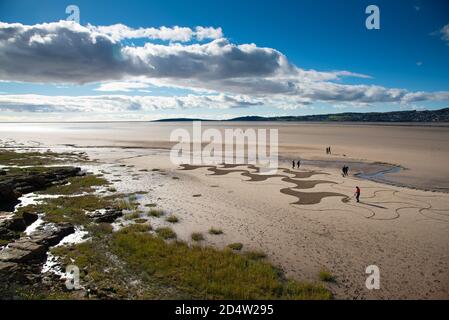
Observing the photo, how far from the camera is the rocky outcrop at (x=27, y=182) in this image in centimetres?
3284

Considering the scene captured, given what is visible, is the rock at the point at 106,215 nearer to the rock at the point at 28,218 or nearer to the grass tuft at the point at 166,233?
the rock at the point at 28,218

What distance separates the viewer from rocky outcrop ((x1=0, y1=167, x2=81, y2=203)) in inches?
1293

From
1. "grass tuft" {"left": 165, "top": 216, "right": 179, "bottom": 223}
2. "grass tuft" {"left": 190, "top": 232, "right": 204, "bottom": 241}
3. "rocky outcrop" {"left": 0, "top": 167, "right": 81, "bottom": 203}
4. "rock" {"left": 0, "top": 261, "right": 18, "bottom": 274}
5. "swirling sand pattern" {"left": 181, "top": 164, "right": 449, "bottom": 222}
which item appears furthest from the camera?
"rocky outcrop" {"left": 0, "top": 167, "right": 81, "bottom": 203}

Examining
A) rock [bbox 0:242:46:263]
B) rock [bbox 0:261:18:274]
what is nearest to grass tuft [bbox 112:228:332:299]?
rock [bbox 0:242:46:263]

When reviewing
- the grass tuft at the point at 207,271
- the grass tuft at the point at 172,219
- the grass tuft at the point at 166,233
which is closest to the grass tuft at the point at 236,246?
the grass tuft at the point at 207,271

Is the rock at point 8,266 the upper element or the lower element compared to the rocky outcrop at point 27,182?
lower

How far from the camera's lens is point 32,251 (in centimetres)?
1939

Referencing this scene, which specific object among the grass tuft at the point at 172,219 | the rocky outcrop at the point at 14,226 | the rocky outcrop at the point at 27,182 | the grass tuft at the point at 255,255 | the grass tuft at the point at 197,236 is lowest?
the grass tuft at the point at 255,255

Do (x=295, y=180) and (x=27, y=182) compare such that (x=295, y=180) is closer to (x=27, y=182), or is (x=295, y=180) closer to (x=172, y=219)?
(x=172, y=219)

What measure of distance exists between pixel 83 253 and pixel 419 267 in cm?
2085

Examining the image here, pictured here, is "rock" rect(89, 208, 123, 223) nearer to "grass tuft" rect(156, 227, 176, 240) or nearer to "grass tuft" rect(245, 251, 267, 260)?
"grass tuft" rect(156, 227, 176, 240)

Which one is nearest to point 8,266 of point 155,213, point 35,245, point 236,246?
point 35,245

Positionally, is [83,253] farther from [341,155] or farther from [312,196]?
[341,155]

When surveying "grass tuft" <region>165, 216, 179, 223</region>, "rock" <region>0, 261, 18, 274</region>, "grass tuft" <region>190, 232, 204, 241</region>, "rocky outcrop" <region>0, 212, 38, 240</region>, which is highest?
"rocky outcrop" <region>0, 212, 38, 240</region>
